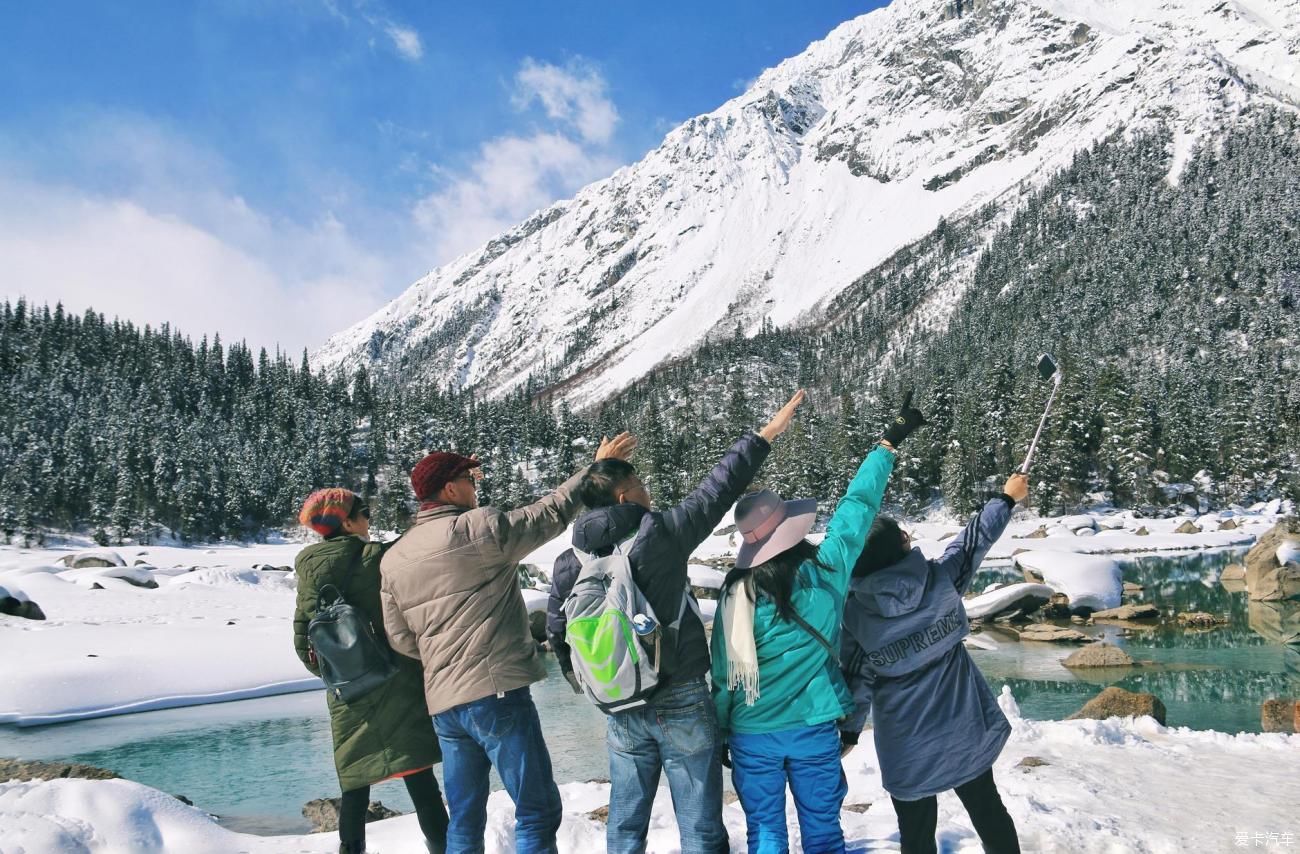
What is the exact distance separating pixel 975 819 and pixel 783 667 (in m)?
1.25

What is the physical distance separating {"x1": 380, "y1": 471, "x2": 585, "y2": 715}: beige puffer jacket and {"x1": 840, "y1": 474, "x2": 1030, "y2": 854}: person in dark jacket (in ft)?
4.84

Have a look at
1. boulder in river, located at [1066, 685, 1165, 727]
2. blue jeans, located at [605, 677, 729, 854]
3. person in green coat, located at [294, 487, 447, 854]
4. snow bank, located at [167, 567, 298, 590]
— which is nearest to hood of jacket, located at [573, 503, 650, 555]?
blue jeans, located at [605, 677, 729, 854]

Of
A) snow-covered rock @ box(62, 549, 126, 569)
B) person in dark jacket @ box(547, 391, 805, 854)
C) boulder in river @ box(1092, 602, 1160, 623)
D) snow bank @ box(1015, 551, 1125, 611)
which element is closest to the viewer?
person in dark jacket @ box(547, 391, 805, 854)

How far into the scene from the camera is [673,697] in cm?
322

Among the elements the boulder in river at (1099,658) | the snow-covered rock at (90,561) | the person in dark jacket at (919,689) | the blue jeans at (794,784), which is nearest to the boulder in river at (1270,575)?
the boulder in river at (1099,658)

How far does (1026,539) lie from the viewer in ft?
153

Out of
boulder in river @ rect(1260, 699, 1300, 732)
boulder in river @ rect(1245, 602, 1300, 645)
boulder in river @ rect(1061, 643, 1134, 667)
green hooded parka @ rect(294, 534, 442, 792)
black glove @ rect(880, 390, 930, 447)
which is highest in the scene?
black glove @ rect(880, 390, 930, 447)

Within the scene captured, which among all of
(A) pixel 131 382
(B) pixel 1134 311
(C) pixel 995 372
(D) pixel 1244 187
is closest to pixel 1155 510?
(C) pixel 995 372

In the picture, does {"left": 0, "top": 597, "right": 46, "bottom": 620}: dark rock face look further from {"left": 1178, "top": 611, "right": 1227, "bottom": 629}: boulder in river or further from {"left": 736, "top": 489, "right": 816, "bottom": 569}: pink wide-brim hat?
{"left": 1178, "top": 611, "right": 1227, "bottom": 629}: boulder in river

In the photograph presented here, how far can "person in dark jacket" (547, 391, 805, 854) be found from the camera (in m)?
3.22

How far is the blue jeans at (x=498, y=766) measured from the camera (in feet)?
11.8

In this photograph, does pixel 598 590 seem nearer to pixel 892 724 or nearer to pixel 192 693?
pixel 892 724

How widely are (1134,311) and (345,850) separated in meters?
123

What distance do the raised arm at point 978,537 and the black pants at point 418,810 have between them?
2910mm
